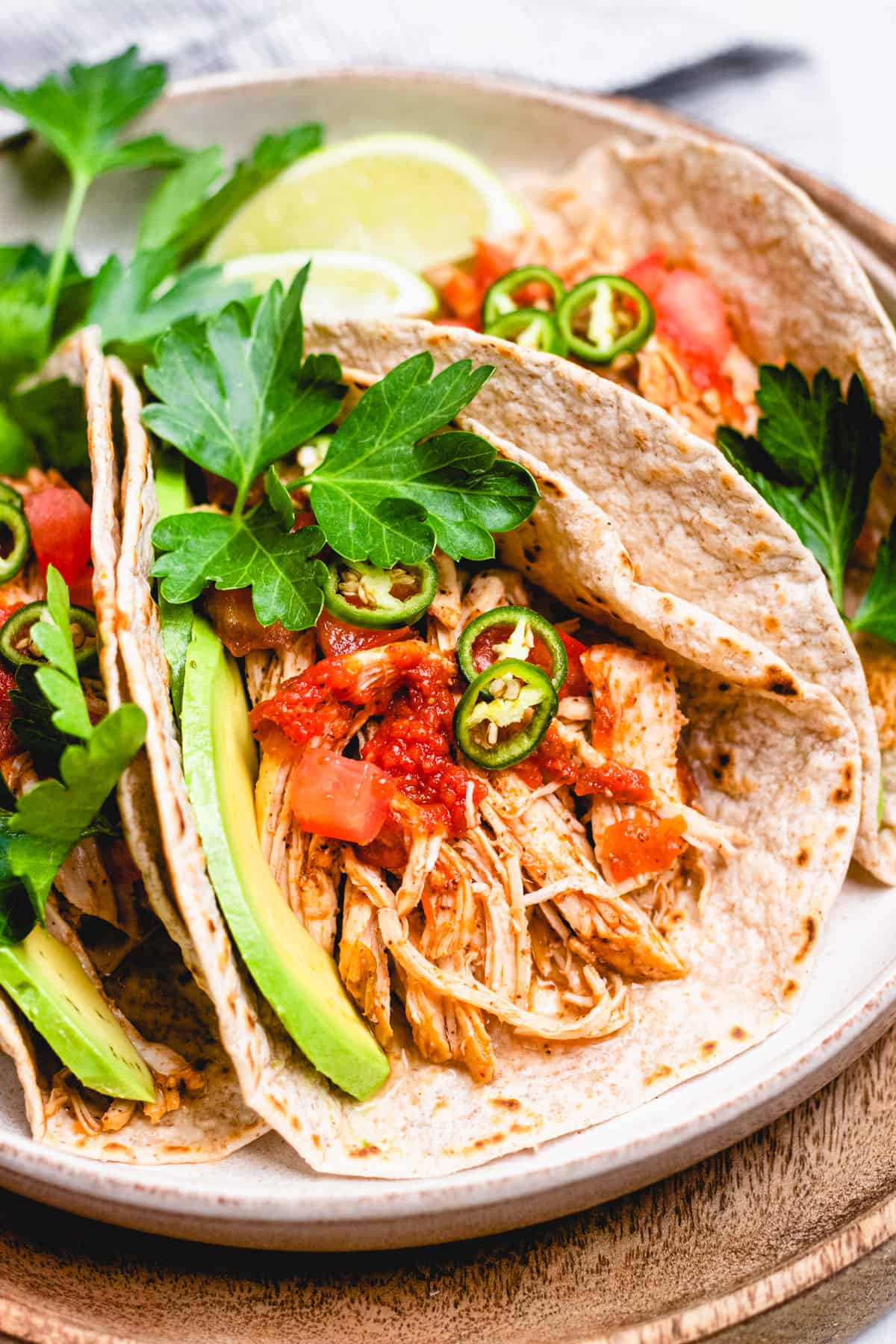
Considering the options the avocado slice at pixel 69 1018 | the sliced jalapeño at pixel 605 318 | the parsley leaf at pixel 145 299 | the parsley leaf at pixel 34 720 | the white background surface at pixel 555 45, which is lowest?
the avocado slice at pixel 69 1018

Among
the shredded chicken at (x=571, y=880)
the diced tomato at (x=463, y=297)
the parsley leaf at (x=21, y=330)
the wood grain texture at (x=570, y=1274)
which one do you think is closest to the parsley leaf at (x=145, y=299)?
the parsley leaf at (x=21, y=330)

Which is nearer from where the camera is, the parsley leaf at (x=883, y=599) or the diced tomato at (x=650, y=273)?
the parsley leaf at (x=883, y=599)

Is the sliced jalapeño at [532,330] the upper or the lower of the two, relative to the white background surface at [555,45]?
lower

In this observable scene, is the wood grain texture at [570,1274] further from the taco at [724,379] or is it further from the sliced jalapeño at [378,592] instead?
the sliced jalapeño at [378,592]

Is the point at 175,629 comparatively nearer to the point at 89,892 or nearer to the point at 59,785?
the point at 59,785

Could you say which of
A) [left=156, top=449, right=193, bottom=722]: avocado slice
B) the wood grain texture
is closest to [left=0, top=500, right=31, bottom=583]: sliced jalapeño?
[left=156, top=449, right=193, bottom=722]: avocado slice

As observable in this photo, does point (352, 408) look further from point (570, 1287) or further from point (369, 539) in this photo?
point (570, 1287)

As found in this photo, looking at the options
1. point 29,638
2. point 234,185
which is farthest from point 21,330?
point 29,638
